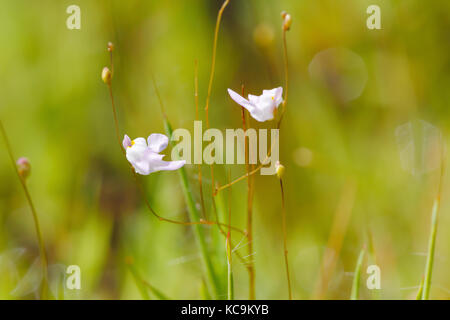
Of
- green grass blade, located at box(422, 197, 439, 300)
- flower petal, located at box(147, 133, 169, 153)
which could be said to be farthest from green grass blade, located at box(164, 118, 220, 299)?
green grass blade, located at box(422, 197, 439, 300)

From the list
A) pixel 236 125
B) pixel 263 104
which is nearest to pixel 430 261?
pixel 263 104

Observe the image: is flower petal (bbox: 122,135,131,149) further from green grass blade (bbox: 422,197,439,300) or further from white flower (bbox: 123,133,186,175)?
green grass blade (bbox: 422,197,439,300)

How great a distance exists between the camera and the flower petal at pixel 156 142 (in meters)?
0.29

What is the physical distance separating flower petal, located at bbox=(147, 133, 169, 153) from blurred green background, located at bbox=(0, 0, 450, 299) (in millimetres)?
230

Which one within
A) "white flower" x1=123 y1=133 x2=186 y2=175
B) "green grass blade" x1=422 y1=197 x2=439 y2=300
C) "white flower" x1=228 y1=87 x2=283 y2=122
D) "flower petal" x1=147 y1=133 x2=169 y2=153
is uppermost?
"white flower" x1=228 y1=87 x2=283 y2=122

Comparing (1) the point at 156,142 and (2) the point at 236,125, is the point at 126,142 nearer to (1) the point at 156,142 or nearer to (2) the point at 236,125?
(1) the point at 156,142

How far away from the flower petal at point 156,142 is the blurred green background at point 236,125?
230 mm

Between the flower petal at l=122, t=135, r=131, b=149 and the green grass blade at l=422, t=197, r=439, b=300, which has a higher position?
the flower petal at l=122, t=135, r=131, b=149

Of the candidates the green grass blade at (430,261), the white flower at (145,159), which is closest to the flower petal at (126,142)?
the white flower at (145,159)

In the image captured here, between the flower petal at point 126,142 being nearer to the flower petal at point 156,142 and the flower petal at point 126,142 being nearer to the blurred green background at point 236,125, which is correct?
the flower petal at point 156,142

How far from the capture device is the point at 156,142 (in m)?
0.29

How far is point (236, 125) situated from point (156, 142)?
366mm

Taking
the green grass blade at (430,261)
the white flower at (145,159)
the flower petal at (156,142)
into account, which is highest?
the flower petal at (156,142)

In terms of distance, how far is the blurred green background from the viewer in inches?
21.5
